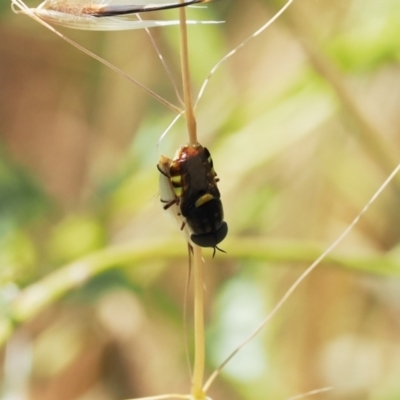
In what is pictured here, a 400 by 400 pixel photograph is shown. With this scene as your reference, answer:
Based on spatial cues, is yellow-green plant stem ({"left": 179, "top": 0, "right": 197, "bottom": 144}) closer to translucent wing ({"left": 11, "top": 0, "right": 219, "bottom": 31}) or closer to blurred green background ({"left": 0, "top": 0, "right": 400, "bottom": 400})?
translucent wing ({"left": 11, "top": 0, "right": 219, "bottom": 31})

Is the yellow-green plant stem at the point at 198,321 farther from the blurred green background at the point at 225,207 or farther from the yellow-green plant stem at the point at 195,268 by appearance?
the blurred green background at the point at 225,207

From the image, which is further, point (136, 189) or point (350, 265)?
point (136, 189)

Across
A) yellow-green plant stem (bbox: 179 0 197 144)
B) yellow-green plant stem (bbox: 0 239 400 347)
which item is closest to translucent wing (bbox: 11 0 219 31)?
yellow-green plant stem (bbox: 179 0 197 144)

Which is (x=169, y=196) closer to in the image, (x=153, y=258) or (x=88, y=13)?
(x=88, y=13)

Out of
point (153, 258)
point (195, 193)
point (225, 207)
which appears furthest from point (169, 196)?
point (225, 207)

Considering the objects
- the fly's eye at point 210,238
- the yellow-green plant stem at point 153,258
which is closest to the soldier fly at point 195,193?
the fly's eye at point 210,238

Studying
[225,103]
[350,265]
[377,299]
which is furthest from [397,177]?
[377,299]

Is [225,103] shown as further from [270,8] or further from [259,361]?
[259,361]
